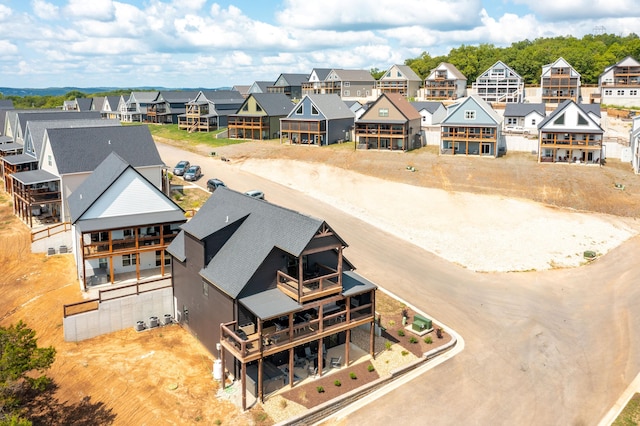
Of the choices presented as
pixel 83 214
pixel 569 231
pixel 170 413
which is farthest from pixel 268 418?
pixel 569 231

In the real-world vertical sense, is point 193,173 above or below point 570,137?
below

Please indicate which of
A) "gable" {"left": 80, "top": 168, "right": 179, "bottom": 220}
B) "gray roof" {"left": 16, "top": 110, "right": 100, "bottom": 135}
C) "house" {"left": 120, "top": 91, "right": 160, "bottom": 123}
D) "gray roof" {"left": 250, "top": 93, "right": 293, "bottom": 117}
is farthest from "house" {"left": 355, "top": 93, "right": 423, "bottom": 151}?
"house" {"left": 120, "top": 91, "right": 160, "bottom": 123}

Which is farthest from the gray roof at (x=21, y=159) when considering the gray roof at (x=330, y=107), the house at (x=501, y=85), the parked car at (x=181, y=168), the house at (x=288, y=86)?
the house at (x=501, y=85)

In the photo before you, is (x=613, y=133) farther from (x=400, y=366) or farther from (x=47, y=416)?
(x=47, y=416)

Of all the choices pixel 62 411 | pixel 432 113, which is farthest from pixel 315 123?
pixel 62 411

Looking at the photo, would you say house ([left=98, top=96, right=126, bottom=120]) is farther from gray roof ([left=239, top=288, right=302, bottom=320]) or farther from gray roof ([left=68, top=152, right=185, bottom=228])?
gray roof ([left=239, top=288, right=302, bottom=320])

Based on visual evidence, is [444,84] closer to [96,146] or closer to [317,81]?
[317,81]
